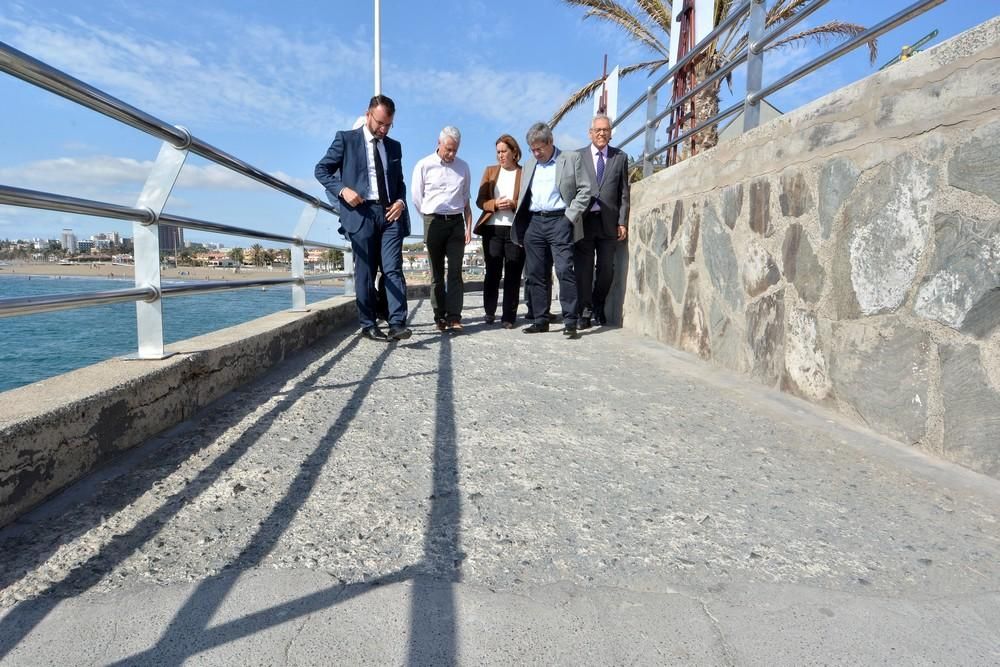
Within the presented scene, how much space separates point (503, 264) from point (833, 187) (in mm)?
3465

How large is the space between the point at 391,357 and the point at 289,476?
1954mm

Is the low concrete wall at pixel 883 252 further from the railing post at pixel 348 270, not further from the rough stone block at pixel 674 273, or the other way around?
the railing post at pixel 348 270

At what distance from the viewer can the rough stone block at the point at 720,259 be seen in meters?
3.27

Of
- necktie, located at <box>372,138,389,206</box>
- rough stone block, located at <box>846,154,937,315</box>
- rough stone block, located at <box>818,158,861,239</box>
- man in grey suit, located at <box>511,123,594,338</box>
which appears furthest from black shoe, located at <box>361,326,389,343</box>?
rough stone block, located at <box>846,154,937,315</box>

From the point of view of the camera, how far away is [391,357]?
12.2ft

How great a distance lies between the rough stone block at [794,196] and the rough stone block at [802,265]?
0.25 feet

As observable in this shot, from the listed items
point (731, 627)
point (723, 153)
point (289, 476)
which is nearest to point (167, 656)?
point (289, 476)

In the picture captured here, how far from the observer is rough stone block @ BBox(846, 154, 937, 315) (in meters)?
2.02

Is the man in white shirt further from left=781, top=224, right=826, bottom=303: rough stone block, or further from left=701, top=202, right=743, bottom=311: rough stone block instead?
left=781, top=224, right=826, bottom=303: rough stone block

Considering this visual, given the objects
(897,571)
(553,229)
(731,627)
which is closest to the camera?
(731,627)

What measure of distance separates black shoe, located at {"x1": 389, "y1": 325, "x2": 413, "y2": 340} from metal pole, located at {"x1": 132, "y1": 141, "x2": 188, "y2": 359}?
2.04 m

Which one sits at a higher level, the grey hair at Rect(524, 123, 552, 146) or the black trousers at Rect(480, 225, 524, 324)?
the grey hair at Rect(524, 123, 552, 146)

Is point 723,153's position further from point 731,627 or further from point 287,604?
point 287,604

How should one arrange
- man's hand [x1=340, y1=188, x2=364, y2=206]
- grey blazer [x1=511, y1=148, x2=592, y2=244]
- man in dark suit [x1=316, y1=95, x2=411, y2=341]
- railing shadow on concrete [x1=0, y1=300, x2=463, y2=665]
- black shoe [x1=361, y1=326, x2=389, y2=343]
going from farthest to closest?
1. grey blazer [x1=511, y1=148, x2=592, y2=244]
2. black shoe [x1=361, y1=326, x2=389, y2=343]
3. man in dark suit [x1=316, y1=95, x2=411, y2=341]
4. man's hand [x1=340, y1=188, x2=364, y2=206]
5. railing shadow on concrete [x1=0, y1=300, x2=463, y2=665]
